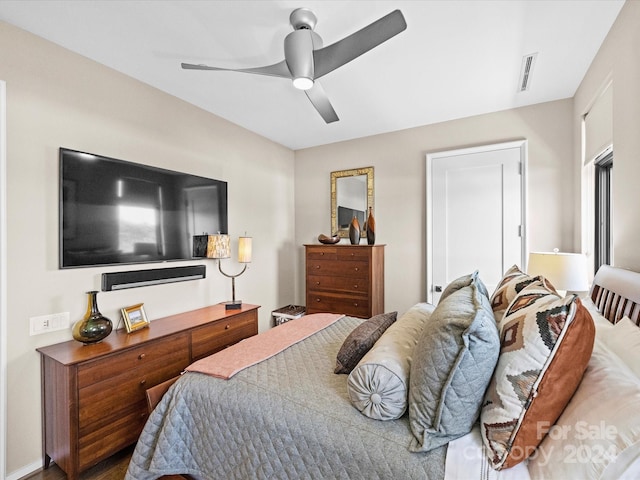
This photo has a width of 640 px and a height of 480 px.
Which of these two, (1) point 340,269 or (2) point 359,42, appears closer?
(2) point 359,42

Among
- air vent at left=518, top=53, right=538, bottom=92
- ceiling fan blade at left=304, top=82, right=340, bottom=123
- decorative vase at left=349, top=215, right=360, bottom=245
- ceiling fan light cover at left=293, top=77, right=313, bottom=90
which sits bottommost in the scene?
decorative vase at left=349, top=215, right=360, bottom=245

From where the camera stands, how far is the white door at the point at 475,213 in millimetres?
2988

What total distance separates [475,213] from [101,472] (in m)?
3.65

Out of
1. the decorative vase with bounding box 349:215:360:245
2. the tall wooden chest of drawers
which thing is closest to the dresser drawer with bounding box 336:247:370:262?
the tall wooden chest of drawers

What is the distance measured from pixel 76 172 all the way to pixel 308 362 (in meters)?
1.99

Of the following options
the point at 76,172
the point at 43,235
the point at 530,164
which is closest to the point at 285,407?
the point at 43,235

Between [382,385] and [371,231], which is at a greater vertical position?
[371,231]

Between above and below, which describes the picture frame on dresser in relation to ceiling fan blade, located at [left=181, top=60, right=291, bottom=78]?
below

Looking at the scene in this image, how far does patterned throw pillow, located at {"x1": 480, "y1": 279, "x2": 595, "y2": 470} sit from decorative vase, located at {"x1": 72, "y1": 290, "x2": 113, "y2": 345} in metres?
2.19

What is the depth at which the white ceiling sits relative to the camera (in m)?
1.70

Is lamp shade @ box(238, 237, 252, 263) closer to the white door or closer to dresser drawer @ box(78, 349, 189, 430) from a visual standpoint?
dresser drawer @ box(78, 349, 189, 430)

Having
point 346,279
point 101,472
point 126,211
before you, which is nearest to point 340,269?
point 346,279

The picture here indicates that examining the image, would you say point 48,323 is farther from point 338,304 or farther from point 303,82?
point 338,304

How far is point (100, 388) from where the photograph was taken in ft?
5.84
